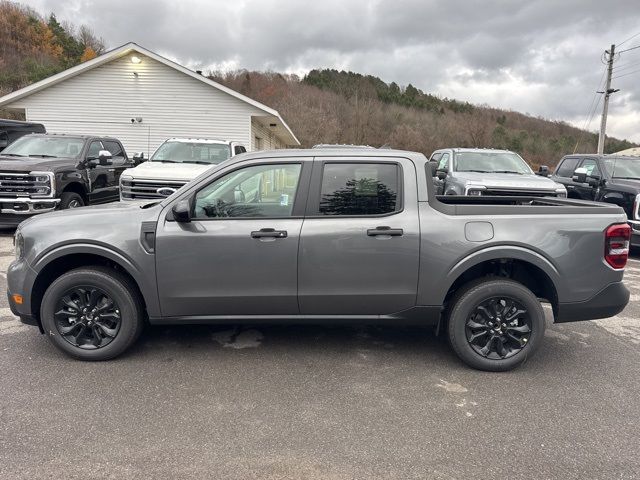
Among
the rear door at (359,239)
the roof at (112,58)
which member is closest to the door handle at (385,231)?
the rear door at (359,239)

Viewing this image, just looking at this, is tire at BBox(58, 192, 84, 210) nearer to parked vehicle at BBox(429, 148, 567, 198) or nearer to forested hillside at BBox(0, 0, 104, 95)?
parked vehicle at BBox(429, 148, 567, 198)

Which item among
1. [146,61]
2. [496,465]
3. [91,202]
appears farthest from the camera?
[146,61]

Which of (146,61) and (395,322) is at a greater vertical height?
Answer: (146,61)

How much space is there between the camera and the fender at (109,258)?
3.65m

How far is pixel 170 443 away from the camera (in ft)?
9.12

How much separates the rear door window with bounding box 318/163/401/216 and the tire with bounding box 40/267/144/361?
5.70 ft

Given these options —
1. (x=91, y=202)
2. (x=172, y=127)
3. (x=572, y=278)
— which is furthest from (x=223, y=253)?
(x=172, y=127)

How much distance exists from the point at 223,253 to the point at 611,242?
3.08 metres

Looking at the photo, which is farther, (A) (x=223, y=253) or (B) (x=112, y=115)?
(B) (x=112, y=115)

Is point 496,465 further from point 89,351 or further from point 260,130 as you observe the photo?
point 260,130

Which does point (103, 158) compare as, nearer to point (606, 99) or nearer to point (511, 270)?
point (511, 270)

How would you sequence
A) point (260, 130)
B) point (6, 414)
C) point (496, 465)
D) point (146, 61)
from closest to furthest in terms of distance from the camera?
1. point (496, 465)
2. point (6, 414)
3. point (146, 61)
4. point (260, 130)

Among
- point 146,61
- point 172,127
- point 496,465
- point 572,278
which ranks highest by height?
point 146,61

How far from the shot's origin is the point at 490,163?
10.1 meters
